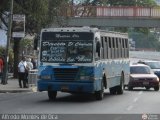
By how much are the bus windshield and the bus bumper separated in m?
0.90

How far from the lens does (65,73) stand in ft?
80.0

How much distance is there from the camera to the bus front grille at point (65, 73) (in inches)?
957

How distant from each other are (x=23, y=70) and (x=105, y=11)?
23.7 m

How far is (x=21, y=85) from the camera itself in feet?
115

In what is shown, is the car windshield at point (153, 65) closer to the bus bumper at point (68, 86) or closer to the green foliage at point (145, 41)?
the bus bumper at point (68, 86)

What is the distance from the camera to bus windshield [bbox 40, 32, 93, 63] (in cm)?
2444

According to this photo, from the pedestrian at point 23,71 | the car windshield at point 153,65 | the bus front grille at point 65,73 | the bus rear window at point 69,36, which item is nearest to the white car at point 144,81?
the pedestrian at point 23,71

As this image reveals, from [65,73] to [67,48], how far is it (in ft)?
3.39

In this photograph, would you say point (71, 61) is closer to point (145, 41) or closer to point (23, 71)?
point (23, 71)

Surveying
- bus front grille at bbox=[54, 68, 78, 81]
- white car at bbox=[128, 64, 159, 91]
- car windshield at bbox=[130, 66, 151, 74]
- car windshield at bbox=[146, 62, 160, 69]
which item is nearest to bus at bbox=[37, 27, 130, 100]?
bus front grille at bbox=[54, 68, 78, 81]

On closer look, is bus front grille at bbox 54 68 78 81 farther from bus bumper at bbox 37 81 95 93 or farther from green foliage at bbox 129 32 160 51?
green foliage at bbox 129 32 160 51

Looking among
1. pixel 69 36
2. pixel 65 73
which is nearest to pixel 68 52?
pixel 69 36

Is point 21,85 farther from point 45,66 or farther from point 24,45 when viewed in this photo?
point 24,45

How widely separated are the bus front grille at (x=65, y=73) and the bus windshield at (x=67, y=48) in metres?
0.34
